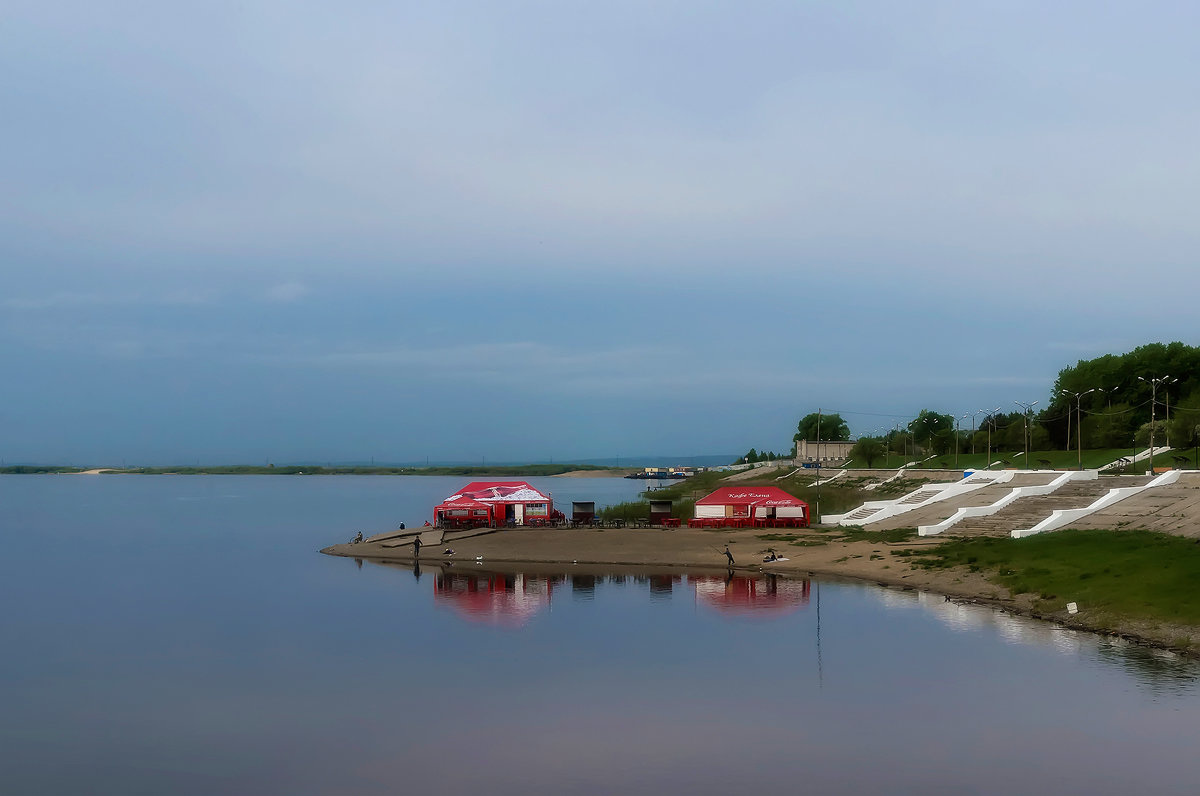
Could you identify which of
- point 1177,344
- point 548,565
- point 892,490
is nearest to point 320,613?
point 548,565

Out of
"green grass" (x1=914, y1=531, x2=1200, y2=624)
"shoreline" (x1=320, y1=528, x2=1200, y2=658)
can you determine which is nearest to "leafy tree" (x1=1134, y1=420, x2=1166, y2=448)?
"shoreline" (x1=320, y1=528, x2=1200, y2=658)

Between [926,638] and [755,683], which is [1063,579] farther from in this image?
[755,683]

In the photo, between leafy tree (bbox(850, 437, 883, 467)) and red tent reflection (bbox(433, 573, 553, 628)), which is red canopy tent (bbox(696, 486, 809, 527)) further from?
leafy tree (bbox(850, 437, 883, 467))

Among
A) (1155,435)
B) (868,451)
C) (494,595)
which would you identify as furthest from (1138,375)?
(494,595)

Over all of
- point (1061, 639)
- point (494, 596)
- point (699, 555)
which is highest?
point (699, 555)

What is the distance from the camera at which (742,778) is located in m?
24.3

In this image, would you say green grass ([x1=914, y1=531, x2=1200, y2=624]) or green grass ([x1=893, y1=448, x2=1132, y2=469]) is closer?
green grass ([x1=914, y1=531, x2=1200, y2=624])

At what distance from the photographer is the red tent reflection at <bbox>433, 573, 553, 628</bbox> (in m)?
49.3

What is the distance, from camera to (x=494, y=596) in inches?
2213

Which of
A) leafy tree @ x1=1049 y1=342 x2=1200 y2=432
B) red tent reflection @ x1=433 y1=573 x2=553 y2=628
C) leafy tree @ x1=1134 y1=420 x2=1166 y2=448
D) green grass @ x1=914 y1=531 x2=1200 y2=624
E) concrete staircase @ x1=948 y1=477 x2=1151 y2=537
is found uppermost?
leafy tree @ x1=1049 y1=342 x2=1200 y2=432

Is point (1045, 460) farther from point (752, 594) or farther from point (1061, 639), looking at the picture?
point (1061, 639)

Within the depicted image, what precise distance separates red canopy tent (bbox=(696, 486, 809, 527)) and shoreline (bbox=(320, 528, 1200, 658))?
2561mm

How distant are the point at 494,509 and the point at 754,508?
2288 centimetres

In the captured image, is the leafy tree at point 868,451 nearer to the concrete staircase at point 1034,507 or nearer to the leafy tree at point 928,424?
the leafy tree at point 928,424
